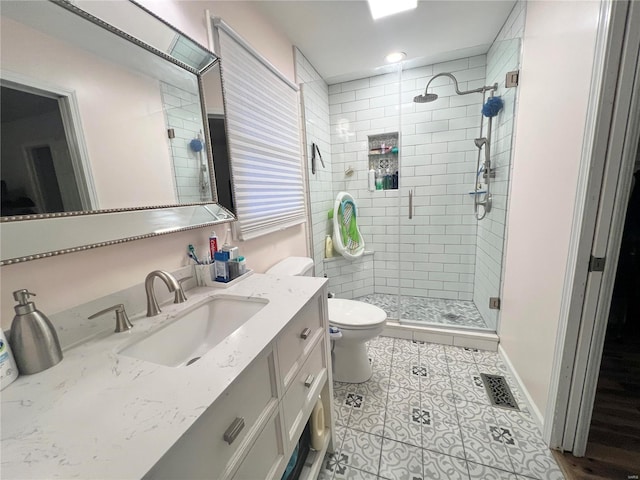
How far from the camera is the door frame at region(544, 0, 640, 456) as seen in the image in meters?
0.88

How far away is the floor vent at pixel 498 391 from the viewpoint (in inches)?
58.0

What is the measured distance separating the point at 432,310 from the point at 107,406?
8.26 ft

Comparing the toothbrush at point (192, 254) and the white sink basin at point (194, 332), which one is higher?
the toothbrush at point (192, 254)

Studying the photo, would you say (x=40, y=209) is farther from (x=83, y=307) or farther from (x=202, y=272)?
(x=202, y=272)

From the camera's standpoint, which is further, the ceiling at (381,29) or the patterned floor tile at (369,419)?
the ceiling at (381,29)

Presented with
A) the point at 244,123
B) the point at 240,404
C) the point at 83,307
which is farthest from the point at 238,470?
the point at 244,123

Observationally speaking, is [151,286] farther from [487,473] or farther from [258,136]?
[487,473]

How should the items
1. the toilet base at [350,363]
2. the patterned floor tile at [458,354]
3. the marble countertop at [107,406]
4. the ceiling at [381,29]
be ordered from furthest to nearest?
the patterned floor tile at [458,354], the toilet base at [350,363], the ceiling at [381,29], the marble countertop at [107,406]

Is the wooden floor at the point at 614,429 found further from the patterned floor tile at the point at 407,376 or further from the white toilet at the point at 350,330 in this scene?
the white toilet at the point at 350,330

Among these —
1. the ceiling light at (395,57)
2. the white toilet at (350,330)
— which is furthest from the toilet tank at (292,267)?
the ceiling light at (395,57)

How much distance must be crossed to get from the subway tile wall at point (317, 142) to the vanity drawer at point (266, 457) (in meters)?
1.65

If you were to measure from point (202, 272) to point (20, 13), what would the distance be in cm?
89

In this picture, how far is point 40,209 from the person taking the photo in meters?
0.66

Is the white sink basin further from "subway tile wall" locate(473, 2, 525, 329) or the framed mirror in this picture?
"subway tile wall" locate(473, 2, 525, 329)
